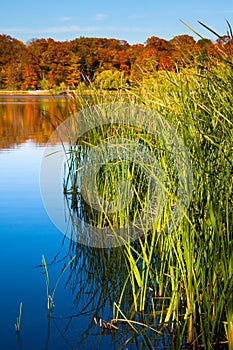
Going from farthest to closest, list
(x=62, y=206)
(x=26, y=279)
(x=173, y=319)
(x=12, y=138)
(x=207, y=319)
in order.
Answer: (x=12, y=138) → (x=62, y=206) → (x=26, y=279) → (x=173, y=319) → (x=207, y=319)

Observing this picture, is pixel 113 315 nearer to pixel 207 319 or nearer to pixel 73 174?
pixel 207 319

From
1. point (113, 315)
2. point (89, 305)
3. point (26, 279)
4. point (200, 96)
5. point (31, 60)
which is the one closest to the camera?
point (113, 315)

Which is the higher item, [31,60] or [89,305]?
[31,60]

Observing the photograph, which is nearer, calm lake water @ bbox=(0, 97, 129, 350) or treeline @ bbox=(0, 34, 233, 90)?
calm lake water @ bbox=(0, 97, 129, 350)

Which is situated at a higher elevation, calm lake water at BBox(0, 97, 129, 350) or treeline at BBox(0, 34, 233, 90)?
treeline at BBox(0, 34, 233, 90)

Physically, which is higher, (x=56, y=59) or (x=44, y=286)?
(x=56, y=59)

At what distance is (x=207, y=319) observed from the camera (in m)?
2.05

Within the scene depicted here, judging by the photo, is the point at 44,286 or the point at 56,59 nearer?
the point at 44,286

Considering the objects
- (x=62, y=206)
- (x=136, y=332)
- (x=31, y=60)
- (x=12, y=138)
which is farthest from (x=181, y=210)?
(x=31, y=60)

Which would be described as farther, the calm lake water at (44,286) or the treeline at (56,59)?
the treeline at (56,59)

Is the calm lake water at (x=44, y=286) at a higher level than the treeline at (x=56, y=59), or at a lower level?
lower

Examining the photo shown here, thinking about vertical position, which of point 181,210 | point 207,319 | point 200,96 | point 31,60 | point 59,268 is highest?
point 31,60

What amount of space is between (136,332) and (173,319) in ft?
0.57

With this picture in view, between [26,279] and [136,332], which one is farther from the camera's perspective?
[26,279]
